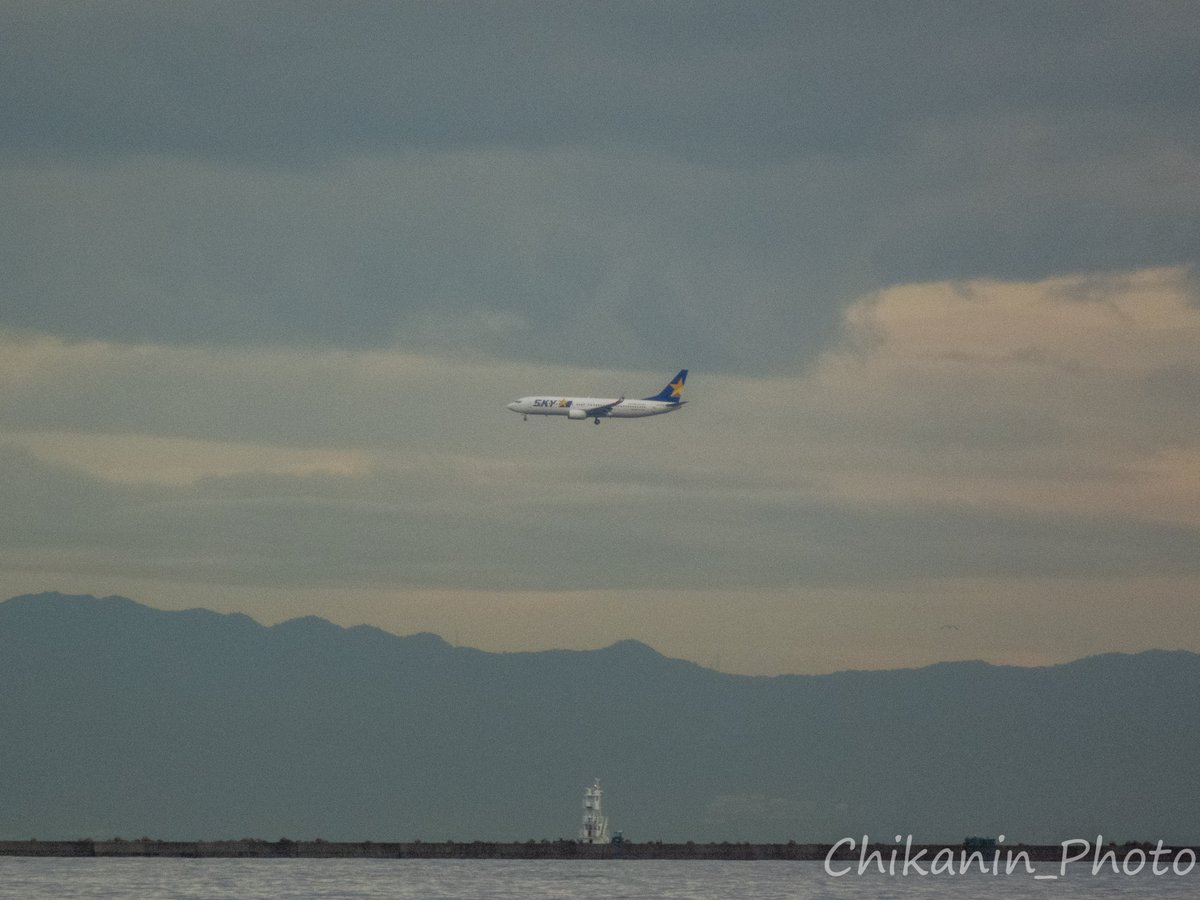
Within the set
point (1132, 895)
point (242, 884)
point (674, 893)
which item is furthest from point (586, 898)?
point (1132, 895)

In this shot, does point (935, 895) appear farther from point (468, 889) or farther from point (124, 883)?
point (124, 883)

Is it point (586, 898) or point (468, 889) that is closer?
point (586, 898)

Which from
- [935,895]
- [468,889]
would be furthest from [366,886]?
[935,895]

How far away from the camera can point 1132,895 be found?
19575cm

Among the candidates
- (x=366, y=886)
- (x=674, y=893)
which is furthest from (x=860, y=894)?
(x=366, y=886)

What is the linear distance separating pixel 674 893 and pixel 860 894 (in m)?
23.2

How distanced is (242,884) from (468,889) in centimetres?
2881

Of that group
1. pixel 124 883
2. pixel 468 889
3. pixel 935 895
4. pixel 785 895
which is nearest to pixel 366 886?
pixel 468 889

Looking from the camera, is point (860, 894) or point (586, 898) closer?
point (586, 898)

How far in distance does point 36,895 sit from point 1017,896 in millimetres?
109260

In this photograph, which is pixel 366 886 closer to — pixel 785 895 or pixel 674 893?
pixel 674 893

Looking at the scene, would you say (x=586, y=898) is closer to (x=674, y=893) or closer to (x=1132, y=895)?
(x=674, y=893)

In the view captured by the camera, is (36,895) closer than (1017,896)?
Yes

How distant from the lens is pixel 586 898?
177 metres
